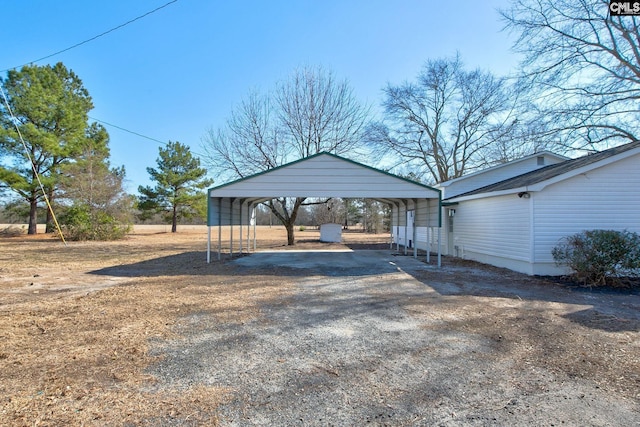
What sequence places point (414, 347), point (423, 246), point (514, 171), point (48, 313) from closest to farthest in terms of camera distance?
point (414, 347)
point (48, 313)
point (514, 171)
point (423, 246)

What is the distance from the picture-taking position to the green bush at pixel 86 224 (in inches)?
877

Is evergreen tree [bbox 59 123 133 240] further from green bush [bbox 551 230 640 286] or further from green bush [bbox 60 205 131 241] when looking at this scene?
green bush [bbox 551 230 640 286]

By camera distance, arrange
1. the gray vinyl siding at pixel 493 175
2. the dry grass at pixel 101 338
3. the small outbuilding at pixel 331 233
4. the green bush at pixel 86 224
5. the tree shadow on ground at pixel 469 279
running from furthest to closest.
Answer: the small outbuilding at pixel 331 233, the green bush at pixel 86 224, the gray vinyl siding at pixel 493 175, the tree shadow on ground at pixel 469 279, the dry grass at pixel 101 338

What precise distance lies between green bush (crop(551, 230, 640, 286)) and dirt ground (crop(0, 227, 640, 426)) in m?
0.77

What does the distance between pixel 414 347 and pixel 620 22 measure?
59.7 feet

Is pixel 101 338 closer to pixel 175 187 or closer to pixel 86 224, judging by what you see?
pixel 86 224

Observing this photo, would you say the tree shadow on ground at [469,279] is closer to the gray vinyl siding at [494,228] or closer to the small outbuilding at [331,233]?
the gray vinyl siding at [494,228]

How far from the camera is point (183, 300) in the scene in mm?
6152

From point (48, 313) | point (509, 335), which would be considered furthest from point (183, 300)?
point (509, 335)

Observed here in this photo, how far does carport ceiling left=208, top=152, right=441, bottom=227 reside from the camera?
10828 millimetres

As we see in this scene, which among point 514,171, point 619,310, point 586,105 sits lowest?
point 619,310

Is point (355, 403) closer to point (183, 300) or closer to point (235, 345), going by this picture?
point (235, 345)

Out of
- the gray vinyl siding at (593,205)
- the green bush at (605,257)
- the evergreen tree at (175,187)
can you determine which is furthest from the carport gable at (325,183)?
the evergreen tree at (175,187)

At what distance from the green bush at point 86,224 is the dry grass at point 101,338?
1512 cm
